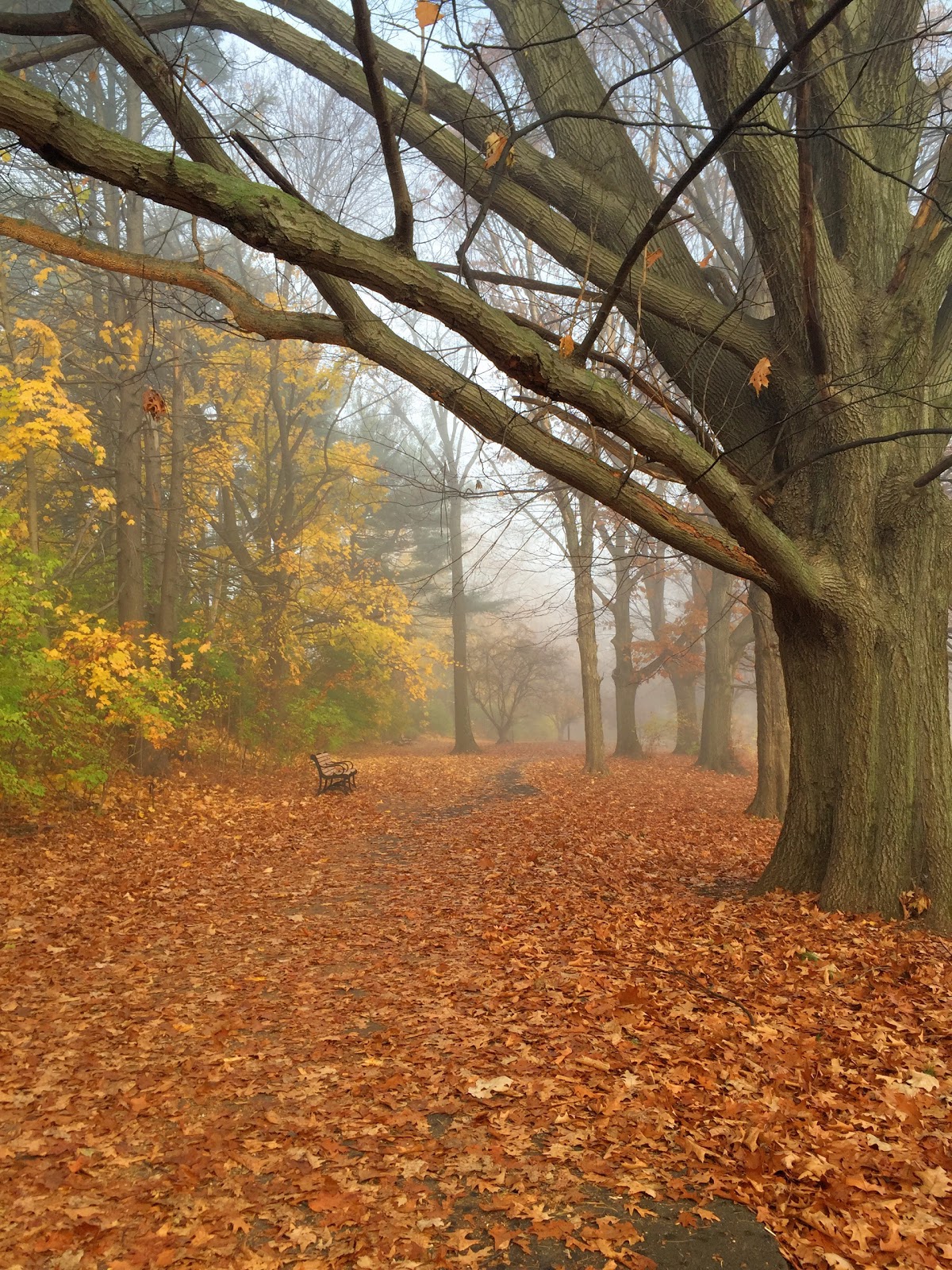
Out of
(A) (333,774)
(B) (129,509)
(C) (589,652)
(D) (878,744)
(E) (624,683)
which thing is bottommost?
(A) (333,774)

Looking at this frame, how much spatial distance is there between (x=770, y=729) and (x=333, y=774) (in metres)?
7.13

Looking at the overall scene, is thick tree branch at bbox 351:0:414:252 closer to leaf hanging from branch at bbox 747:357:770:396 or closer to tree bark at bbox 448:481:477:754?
leaf hanging from branch at bbox 747:357:770:396

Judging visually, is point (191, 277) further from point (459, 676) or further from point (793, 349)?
point (459, 676)

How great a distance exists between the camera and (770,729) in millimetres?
11781

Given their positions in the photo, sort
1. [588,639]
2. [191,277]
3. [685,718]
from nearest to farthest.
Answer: [191,277], [588,639], [685,718]

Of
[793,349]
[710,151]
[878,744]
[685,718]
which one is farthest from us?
[685,718]

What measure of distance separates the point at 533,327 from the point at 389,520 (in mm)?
24760

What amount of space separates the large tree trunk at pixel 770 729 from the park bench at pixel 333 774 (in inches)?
263

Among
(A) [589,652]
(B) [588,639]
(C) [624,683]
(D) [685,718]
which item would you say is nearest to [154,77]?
(B) [588,639]

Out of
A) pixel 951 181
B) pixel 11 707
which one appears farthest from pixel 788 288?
pixel 11 707

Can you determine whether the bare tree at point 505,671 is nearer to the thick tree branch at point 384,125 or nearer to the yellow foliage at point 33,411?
the yellow foliage at point 33,411

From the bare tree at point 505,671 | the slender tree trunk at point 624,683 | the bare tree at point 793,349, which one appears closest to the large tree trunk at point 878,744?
the bare tree at point 793,349

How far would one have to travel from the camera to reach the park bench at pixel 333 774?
13672 mm

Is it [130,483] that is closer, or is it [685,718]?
[130,483]
